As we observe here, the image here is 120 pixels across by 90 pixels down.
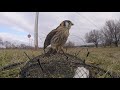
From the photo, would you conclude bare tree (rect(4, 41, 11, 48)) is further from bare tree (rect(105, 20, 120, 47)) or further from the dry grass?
bare tree (rect(105, 20, 120, 47))

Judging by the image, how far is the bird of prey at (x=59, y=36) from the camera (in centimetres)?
984

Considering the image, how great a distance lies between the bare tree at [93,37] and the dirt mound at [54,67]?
38 centimetres

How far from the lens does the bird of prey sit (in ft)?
32.3

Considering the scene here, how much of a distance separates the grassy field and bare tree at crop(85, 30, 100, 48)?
0.13 m

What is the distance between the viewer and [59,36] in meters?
9.91

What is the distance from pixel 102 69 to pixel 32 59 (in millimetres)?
1167

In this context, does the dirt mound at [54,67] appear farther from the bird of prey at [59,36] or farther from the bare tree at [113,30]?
the bare tree at [113,30]

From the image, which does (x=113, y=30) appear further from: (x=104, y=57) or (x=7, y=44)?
(x=7, y=44)

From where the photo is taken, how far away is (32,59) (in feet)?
32.2

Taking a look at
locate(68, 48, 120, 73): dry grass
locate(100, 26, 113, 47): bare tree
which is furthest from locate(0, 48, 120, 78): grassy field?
Answer: locate(100, 26, 113, 47): bare tree

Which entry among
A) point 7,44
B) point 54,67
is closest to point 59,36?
point 54,67
